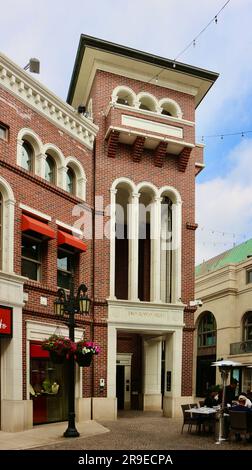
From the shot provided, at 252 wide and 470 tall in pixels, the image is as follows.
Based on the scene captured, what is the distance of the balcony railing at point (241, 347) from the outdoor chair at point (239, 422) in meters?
25.6

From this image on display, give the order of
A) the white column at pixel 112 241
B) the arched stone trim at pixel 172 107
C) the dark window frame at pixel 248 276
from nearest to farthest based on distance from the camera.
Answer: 1. the white column at pixel 112 241
2. the arched stone trim at pixel 172 107
3. the dark window frame at pixel 248 276

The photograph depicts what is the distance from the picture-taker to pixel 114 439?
50.4 feet

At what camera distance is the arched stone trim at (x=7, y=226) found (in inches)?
647

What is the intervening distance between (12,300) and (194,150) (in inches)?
483

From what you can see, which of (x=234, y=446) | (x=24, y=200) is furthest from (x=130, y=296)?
(x=234, y=446)

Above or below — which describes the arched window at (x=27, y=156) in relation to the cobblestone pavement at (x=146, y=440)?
above

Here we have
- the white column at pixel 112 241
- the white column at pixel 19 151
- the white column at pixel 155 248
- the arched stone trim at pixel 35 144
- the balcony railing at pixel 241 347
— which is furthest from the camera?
the balcony railing at pixel 241 347

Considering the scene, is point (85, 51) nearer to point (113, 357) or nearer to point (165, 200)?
point (165, 200)

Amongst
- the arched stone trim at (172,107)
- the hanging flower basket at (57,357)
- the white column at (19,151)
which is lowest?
the hanging flower basket at (57,357)

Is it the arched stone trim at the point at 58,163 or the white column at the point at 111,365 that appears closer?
the arched stone trim at the point at 58,163

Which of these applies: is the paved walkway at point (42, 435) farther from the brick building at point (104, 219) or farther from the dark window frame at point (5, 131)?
the dark window frame at point (5, 131)

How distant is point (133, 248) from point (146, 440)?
8.58 m

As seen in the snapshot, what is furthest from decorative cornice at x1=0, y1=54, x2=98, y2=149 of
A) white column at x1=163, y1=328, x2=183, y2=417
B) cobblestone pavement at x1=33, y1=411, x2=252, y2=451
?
cobblestone pavement at x1=33, y1=411, x2=252, y2=451

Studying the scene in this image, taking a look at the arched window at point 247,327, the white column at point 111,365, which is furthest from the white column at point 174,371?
the arched window at point 247,327
